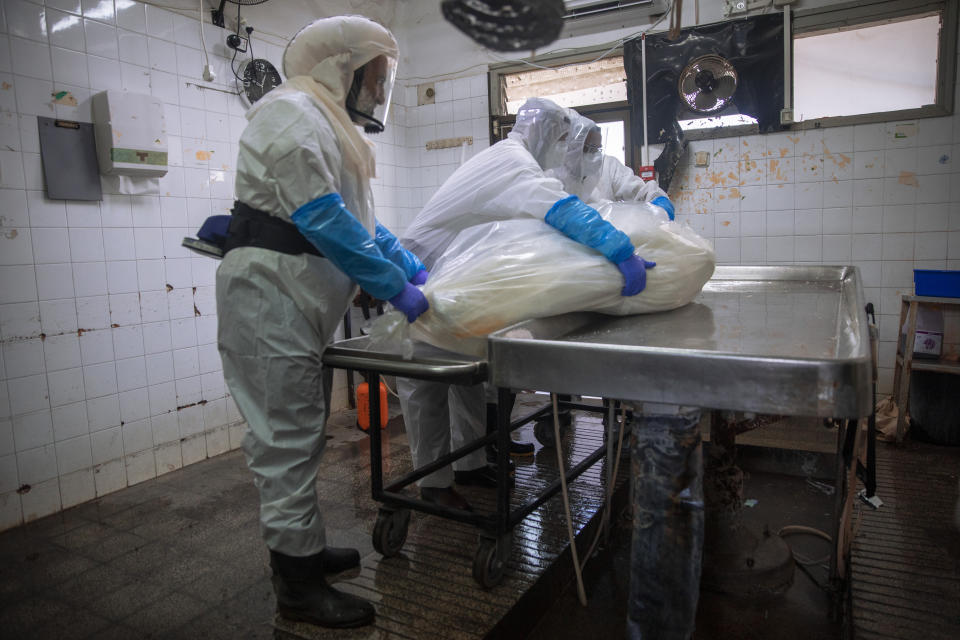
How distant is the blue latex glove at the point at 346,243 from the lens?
1381mm

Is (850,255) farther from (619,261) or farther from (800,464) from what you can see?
(619,261)

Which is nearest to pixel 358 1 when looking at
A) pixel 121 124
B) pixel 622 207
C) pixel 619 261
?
pixel 121 124

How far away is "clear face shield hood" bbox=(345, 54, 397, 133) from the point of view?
160 centimetres

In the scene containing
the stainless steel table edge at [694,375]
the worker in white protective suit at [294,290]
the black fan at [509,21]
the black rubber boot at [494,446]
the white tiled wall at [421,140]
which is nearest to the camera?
the stainless steel table edge at [694,375]

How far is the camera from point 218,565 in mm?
2016

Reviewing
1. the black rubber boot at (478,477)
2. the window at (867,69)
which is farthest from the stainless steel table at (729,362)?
the window at (867,69)

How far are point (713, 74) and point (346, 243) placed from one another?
2.91 meters

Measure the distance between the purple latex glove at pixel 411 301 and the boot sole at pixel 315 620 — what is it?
0.76 metres

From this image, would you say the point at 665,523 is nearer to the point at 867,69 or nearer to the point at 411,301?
the point at 411,301

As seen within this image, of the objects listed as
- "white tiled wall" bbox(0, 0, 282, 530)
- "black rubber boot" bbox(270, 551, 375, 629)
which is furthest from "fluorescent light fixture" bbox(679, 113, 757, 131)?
"black rubber boot" bbox(270, 551, 375, 629)

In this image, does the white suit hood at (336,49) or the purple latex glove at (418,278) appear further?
the purple latex glove at (418,278)

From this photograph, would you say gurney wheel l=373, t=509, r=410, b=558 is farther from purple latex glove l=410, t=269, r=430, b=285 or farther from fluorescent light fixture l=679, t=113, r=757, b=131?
fluorescent light fixture l=679, t=113, r=757, b=131

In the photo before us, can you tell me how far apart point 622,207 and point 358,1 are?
2.89m

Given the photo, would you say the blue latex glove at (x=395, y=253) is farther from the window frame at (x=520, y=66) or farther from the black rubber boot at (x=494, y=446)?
the window frame at (x=520, y=66)
